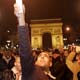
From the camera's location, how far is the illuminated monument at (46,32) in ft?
227

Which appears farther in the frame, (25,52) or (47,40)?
(47,40)

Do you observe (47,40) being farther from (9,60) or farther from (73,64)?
(73,64)

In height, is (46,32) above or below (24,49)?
above

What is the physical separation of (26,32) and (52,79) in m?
1.83

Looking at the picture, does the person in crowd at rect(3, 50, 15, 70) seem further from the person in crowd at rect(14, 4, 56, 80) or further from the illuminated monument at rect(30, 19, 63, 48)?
the illuminated monument at rect(30, 19, 63, 48)

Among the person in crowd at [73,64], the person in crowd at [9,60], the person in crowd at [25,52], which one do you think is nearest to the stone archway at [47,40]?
the person in crowd at [9,60]

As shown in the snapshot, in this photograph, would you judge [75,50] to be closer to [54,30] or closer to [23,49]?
[23,49]

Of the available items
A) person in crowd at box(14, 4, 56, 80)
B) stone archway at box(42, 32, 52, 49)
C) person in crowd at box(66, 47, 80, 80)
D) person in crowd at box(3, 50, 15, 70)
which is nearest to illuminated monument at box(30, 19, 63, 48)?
stone archway at box(42, 32, 52, 49)

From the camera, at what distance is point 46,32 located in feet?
234

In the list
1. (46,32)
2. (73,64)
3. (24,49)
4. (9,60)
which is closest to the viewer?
(24,49)

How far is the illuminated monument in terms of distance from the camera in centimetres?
6919

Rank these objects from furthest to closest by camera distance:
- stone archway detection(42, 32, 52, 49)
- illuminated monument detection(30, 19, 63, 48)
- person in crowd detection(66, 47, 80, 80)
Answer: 1. illuminated monument detection(30, 19, 63, 48)
2. stone archway detection(42, 32, 52, 49)
3. person in crowd detection(66, 47, 80, 80)

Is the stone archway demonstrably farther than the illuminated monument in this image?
No

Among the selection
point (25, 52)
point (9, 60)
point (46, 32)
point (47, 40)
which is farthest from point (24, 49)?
point (46, 32)
